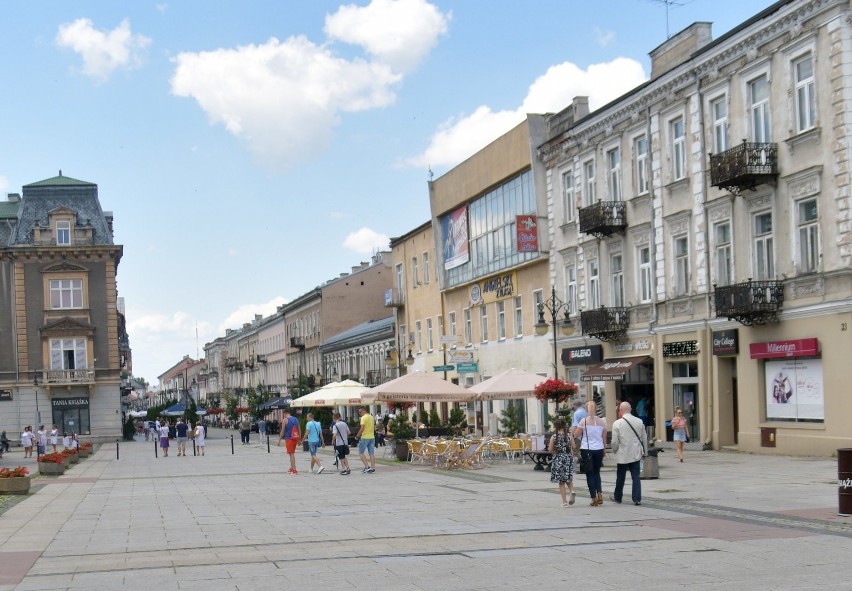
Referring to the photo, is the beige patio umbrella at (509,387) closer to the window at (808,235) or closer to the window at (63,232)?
the window at (808,235)

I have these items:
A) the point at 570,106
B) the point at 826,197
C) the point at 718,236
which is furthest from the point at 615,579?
the point at 570,106

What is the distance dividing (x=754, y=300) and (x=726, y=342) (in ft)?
9.40

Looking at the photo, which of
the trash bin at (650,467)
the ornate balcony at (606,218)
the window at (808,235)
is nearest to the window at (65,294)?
the ornate balcony at (606,218)

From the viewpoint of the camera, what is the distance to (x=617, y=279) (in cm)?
3859

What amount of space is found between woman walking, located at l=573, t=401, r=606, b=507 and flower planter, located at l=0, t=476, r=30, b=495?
12.7 metres

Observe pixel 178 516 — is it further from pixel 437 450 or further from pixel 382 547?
pixel 437 450

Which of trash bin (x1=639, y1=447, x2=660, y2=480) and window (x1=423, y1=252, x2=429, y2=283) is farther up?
window (x1=423, y1=252, x2=429, y2=283)

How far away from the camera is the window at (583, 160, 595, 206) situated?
132ft

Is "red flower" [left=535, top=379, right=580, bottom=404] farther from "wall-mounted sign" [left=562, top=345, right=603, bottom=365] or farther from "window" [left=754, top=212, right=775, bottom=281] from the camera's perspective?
"wall-mounted sign" [left=562, top=345, right=603, bottom=365]

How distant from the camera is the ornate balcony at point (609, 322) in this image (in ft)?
123

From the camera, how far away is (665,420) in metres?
35.1

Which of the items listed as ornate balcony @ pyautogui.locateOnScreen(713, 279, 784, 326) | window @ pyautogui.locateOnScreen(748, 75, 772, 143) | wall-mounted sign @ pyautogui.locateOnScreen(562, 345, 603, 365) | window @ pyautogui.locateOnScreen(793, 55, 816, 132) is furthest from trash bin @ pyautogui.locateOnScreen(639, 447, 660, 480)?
wall-mounted sign @ pyautogui.locateOnScreen(562, 345, 603, 365)

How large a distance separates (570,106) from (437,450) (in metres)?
17.9

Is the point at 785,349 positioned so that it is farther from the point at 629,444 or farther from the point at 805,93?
the point at 629,444
